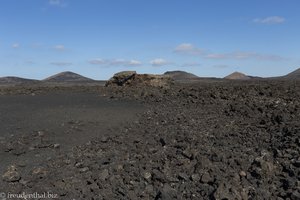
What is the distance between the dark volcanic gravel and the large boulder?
10.3 meters

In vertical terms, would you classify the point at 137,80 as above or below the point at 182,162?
above

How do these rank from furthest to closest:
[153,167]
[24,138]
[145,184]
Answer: [24,138]
[153,167]
[145,184]

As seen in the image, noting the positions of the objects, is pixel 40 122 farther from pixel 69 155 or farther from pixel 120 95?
pixel 120 95

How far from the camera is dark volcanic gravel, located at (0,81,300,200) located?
21.4 ft

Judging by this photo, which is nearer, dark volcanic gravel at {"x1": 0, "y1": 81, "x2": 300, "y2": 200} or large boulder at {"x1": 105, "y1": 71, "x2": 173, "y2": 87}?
dark volcanic gravel at {"x1": 0, "y1": 81, "x2": 300, "y2": 200}

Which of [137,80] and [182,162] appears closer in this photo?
[182,162]

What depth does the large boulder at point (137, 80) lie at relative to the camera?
2187 centimetres

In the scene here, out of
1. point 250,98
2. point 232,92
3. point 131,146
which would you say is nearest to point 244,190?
point 131,146

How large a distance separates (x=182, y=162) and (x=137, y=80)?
15.1m

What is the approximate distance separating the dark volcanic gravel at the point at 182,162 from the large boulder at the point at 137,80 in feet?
33.9

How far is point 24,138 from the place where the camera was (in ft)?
31.3

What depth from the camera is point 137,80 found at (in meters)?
22.4

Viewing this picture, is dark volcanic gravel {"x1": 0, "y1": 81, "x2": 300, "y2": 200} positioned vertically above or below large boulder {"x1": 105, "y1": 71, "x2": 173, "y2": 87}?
below

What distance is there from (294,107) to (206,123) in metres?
2.25
